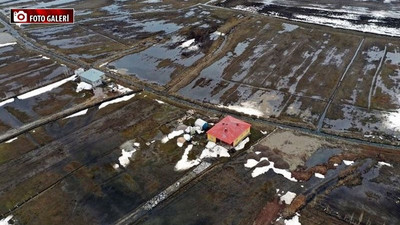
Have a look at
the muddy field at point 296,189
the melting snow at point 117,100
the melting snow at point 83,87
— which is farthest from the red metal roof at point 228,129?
the melting snow at point 83,87

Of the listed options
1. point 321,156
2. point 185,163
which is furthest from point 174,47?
point 321,156

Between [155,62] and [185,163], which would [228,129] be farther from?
[155,62]

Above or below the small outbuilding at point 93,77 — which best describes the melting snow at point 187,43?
above

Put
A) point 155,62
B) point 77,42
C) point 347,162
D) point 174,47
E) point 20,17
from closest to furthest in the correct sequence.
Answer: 1. point 347,162
2. point 155,62
3. point 174,47
4. point 77,42
5. point 20,17

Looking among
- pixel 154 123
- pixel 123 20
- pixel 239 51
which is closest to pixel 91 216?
pixel 154 123

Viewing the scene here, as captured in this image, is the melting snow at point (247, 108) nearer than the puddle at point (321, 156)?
No

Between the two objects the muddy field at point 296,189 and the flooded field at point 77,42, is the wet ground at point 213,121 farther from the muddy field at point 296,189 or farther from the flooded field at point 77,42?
the flooded field at point 77,42

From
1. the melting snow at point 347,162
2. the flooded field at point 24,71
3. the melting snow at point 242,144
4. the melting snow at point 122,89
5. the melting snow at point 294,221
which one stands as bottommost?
the flooded field at point 24,71
